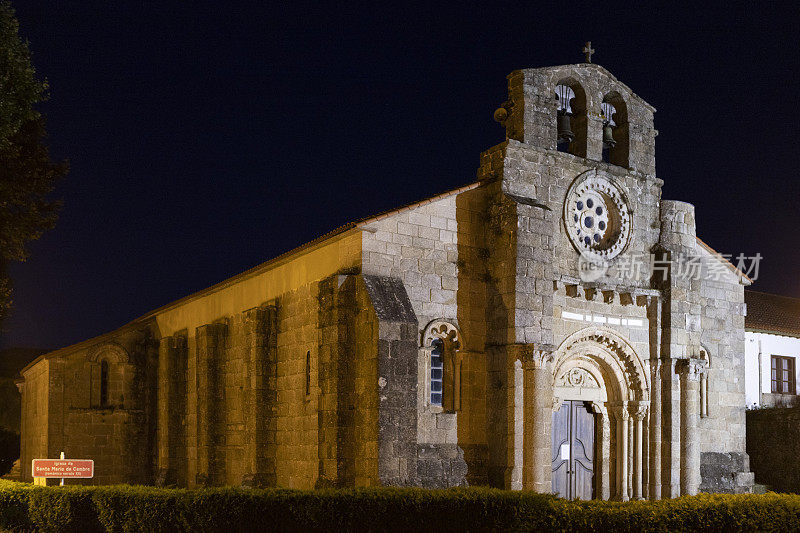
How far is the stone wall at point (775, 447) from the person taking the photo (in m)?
24.0

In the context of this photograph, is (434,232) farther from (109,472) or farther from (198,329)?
(109,472)

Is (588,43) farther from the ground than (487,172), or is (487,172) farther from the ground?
(588,43)

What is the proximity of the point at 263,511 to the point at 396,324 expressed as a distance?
15.3ft

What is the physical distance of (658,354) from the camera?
834 inches

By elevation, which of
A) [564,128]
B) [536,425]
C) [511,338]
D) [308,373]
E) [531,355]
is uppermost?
[564,128]

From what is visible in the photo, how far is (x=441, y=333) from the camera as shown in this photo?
61.1 feet

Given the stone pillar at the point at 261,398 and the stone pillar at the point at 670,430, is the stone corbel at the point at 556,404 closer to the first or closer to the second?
the stone pillar at the point at 670,430

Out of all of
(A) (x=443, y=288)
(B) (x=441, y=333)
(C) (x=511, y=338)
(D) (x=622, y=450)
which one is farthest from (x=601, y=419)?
(A) (x=443, y=288)

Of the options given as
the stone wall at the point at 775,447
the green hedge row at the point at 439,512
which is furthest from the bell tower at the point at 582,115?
the green hedge row at the point at 439,512

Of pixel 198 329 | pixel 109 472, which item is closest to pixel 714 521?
pixel 198 329

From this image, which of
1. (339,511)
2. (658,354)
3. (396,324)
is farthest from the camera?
(658,354)

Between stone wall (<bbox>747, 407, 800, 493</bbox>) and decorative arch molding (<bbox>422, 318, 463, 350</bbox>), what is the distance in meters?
11.1

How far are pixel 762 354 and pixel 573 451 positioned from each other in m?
12.9

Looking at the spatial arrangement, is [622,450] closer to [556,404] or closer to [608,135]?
[556,404]
